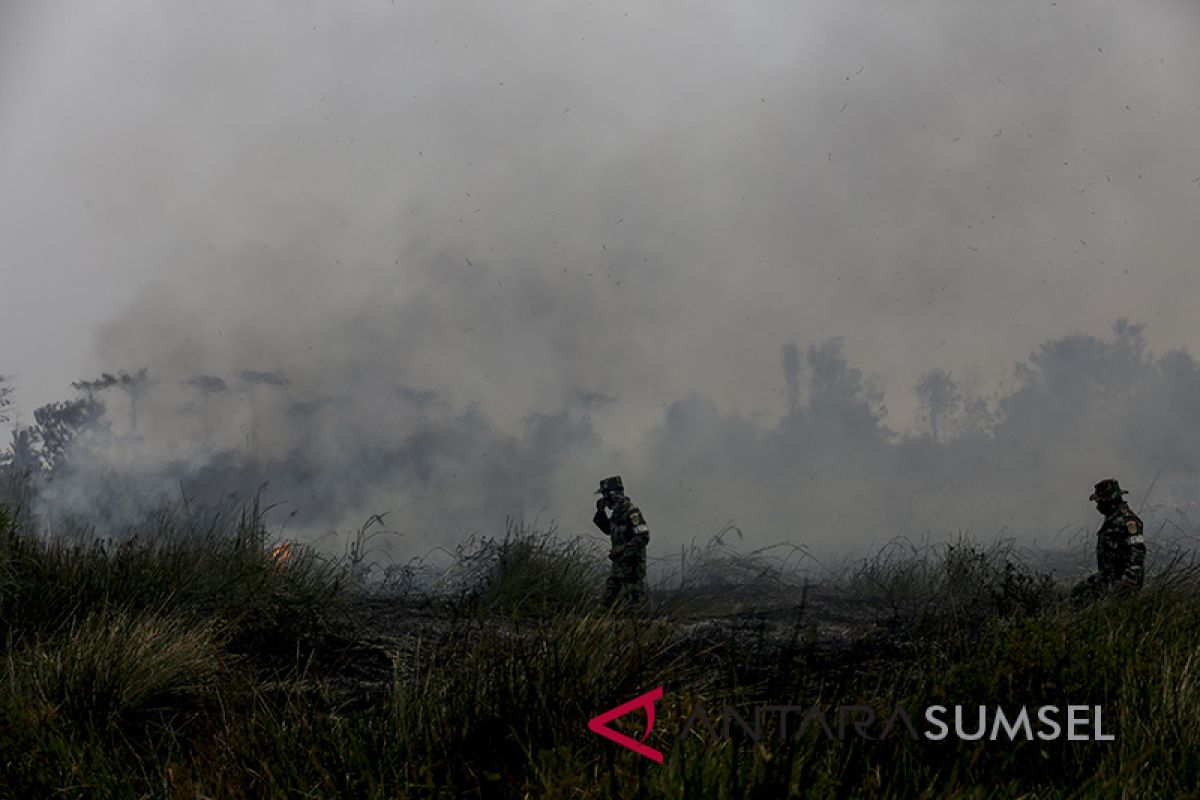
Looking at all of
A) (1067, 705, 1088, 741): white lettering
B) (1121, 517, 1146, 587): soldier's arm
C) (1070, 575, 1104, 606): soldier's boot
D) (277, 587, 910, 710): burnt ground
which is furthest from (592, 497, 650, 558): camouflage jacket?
(1067, 705, 1088, 741): white lettering

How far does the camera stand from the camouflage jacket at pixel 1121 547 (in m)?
9.04

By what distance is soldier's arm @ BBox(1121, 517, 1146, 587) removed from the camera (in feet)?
29.2

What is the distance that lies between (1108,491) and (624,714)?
24.9 feet

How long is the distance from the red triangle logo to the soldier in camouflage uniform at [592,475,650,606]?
6.53 m

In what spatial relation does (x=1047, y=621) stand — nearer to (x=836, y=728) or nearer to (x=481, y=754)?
(x=836, y=728)

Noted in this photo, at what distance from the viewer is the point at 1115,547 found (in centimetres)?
934

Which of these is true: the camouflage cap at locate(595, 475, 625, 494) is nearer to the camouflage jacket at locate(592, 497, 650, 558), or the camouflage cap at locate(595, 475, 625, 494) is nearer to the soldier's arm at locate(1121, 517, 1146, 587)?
the camouflage jacket at locate(592, 497, 650, 558)

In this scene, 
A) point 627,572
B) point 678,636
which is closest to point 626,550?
point 627,572

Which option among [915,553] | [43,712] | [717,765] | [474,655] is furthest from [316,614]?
[915,553]

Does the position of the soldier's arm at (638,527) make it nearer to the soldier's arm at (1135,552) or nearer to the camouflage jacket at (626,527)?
the camouflage jacket at (626,527)

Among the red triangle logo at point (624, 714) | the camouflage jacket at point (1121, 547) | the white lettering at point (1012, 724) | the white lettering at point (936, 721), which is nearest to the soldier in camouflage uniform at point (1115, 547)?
the camouflage jacket at point (1121, 547)

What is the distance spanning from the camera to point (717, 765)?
298 cm

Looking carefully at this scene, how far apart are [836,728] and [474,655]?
1.48 meters

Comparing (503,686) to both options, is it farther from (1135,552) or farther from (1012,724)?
(1135,552)
